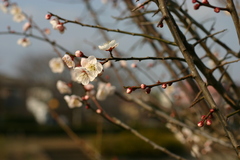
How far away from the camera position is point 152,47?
8.01 feet

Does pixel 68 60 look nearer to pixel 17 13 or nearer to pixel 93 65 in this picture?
pixel 93 65

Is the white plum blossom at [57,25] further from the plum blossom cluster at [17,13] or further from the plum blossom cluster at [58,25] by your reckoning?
the plum blossom cluster at [17,13]

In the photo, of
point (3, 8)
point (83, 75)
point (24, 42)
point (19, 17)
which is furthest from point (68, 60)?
point (3, 8)

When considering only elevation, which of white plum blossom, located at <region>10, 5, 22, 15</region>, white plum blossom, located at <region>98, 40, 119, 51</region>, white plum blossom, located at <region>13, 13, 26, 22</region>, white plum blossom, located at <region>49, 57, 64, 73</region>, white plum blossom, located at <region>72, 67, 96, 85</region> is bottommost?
white plum blossom, located at <region>72, 67, 96, 85</region>

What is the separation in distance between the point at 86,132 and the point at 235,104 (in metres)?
26.7

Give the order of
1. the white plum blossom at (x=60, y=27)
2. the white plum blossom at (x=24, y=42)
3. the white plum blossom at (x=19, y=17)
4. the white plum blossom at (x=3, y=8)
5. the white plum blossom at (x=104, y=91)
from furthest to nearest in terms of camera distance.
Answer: the white plum blossom at (x=3, y=8) < the white plum blossom at (x=19, y=17) < the white plum blossom at (x=24, y=42) < the white plum blossom at (x=104, y=91) < the white plum blossom at (x=60, y=27)

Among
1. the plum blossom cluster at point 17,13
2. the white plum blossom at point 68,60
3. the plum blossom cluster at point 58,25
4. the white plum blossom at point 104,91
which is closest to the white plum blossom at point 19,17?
the plum blossom cluster at point 17,13

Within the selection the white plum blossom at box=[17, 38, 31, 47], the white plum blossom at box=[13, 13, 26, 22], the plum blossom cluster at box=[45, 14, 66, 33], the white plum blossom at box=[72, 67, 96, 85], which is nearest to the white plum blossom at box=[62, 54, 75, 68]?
the white plum blossom at box=[72, 67, 96, 85]

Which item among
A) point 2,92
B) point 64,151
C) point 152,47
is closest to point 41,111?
point 2,92

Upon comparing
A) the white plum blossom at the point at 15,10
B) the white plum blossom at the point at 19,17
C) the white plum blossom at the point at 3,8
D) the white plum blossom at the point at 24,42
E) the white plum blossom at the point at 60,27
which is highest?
the white plum blossom at the point at 3,8

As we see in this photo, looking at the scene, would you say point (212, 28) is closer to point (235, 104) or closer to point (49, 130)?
point (235, 104)

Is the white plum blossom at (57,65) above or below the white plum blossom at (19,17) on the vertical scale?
below

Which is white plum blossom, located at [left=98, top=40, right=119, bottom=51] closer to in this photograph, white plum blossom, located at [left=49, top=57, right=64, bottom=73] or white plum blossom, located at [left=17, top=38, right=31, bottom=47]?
white plum blossom, located at [left=49, top=57, right=64, bottom=73]

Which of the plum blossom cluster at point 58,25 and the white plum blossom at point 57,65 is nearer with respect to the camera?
the plum blossom cluster at point 58,25
